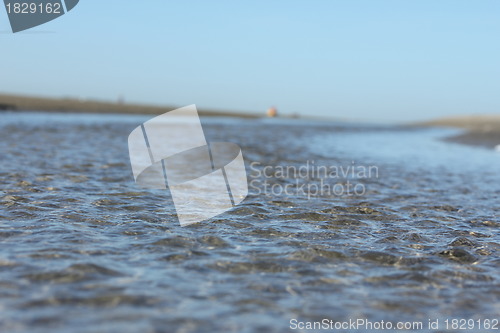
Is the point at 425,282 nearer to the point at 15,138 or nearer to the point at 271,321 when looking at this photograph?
the point at 271,321

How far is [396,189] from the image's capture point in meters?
12.4

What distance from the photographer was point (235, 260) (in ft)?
19.2

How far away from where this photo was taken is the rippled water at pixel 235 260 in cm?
436

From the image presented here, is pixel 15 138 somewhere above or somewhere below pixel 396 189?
above

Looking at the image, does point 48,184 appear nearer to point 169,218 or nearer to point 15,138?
point 169,218

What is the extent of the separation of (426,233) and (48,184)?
7.56 m

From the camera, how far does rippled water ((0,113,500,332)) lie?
4355 millimetres

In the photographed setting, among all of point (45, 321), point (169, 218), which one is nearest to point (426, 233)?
point (169, 218)

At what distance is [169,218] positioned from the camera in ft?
25.9

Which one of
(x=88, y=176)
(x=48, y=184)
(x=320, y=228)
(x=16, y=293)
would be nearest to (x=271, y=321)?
(x=16, y=293)

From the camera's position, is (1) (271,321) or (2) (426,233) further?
(2) (426,233)

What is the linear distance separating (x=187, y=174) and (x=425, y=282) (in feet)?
28.6

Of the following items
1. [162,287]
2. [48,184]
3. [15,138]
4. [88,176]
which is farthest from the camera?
[15,138]

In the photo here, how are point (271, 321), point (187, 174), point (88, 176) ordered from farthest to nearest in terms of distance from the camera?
point (187, 174) → point (88, 176) → point (271, 321)
